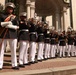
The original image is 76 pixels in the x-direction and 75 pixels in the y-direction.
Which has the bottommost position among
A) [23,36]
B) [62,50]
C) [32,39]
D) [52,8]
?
[62,50]

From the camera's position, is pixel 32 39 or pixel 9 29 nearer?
pixel 9 29

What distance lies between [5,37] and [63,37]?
6.83 m

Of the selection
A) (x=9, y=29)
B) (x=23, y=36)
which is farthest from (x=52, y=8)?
(x=9, y=29)

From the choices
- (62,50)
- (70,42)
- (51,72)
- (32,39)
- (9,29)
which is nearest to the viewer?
(51,72)

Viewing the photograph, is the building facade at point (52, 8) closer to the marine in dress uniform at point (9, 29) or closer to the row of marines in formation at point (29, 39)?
the row of marines in formation at point (29, 39)

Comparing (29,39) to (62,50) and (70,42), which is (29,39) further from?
(70,42)

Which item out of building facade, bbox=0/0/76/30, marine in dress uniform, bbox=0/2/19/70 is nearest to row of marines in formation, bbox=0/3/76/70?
marine in dress uniform, bbox=0/2/19/70

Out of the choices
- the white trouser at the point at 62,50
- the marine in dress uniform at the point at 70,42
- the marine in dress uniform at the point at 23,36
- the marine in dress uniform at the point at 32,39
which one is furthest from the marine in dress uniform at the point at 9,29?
the marine in dress uniform at the point at 70,42

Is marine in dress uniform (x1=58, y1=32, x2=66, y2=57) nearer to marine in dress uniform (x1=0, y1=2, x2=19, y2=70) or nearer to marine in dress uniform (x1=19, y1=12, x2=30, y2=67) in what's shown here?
marine in dress uniform (x1=19, y1=12, x2=30, y2=67)

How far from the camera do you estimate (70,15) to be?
79.3 feet

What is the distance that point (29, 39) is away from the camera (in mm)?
7664

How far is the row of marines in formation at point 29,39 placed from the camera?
20.0 feet

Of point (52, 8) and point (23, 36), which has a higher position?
point (52, 8)

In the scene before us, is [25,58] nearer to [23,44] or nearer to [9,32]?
[23,44]
